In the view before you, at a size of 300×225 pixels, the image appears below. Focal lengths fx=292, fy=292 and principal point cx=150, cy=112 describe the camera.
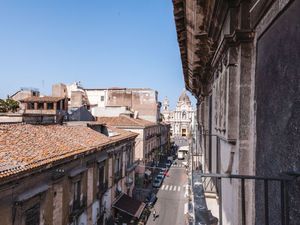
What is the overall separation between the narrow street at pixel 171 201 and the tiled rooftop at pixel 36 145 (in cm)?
1257

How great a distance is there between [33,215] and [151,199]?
2327 cm

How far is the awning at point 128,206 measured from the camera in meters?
24.2

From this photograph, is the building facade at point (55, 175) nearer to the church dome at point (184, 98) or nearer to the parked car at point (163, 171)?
the parked car at point (163, 171)

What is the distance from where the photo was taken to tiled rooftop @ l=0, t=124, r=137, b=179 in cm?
1020

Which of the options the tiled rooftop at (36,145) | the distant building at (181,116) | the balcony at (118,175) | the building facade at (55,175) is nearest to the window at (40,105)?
the building facade at (55,175)

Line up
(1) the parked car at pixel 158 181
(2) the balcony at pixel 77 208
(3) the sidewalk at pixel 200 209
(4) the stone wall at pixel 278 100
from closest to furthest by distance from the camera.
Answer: (4) the stone wall at pixel 278 100
(3) the sidewalk at pixel 200 209
(2) the balcony at pixel 77 208
(1) the parked car at pixel 158 181

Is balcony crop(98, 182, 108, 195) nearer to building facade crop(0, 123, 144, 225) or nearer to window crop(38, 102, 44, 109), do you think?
building facade crop(0, 123, 144, 225)

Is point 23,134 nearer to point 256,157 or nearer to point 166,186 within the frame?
point 256,157

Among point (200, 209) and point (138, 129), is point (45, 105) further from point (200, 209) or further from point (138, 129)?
point (200, 209)

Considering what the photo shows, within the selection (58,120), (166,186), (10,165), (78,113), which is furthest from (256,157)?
(166,186)

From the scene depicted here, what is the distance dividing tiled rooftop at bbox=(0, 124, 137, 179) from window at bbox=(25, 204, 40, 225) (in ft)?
5.97

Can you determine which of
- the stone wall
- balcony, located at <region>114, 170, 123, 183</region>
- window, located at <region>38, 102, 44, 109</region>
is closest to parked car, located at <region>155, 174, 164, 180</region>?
balcony, located at <region>114, 170, 123, 183</region>

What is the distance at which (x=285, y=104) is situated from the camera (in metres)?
2.43

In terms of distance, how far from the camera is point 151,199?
3325cm
